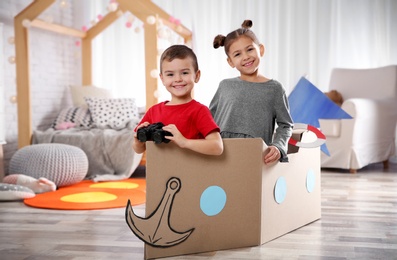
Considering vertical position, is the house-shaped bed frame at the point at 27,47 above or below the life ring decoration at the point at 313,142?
above

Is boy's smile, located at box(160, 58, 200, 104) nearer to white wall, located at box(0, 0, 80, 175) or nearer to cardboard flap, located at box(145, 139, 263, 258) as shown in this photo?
cardboard flap, located at box(145, 139, 263, 258)

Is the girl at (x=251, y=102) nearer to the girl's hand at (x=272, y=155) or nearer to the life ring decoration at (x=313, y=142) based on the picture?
the girl's hand at (x=272, y=155)

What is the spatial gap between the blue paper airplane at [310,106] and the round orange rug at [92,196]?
0.99 metres

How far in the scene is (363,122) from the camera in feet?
14.3

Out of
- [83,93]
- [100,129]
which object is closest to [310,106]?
[100,129]

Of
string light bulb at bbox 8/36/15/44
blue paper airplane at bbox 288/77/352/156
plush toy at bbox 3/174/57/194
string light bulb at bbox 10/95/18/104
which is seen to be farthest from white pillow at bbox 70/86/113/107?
blue paper airplane at bbox 288/77/352/156

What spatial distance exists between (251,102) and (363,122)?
8.03 ft

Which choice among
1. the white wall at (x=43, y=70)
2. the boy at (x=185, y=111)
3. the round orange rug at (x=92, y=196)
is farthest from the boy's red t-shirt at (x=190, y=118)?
the white wall at (x=43, y=70)

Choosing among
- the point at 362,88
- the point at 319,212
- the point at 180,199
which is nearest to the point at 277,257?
the point at 180,199

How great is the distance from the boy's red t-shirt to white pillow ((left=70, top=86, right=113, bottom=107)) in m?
3.04

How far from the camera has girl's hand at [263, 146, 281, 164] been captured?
Answer: 2035 millimetres

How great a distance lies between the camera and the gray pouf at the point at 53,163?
11.7 ft

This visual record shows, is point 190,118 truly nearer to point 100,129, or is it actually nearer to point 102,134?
point 102,134

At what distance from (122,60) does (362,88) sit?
2250 millimetres
